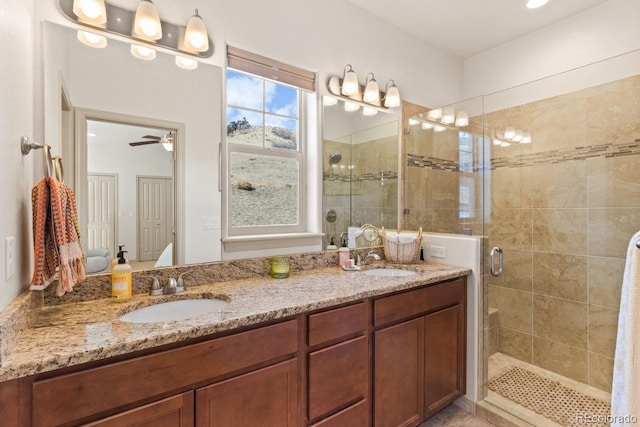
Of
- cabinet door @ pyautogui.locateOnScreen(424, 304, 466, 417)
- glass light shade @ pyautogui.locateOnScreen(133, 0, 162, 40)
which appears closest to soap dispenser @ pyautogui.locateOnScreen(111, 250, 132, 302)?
glass light shade @ pyautogui.locateOnScreen(133, 0, 162, 40)

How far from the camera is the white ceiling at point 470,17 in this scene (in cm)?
238

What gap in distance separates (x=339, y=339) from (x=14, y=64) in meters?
1.59

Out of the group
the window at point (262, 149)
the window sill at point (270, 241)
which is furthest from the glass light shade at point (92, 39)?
the window sill at point (270, 241)

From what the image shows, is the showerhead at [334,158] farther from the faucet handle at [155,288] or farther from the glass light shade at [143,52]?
the faucet handle at [155,288]

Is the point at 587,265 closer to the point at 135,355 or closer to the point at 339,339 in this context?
the point at 339,339

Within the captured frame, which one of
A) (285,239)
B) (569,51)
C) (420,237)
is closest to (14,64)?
(285,239)

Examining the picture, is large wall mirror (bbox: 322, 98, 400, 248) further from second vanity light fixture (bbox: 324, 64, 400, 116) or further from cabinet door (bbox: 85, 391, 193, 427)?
cabinet door (bbox: 85, 391, 193, 427)

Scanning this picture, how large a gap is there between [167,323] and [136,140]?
92 centimetres

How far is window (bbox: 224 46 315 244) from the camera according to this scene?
1.88 meters

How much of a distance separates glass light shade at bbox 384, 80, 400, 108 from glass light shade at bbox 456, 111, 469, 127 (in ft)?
1.80

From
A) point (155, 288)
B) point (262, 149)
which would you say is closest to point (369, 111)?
point (262, 149)

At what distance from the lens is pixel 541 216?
2590 millimetres

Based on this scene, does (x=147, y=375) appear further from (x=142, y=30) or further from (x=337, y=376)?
(x=142, y=30)

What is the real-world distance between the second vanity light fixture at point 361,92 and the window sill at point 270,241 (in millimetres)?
970
